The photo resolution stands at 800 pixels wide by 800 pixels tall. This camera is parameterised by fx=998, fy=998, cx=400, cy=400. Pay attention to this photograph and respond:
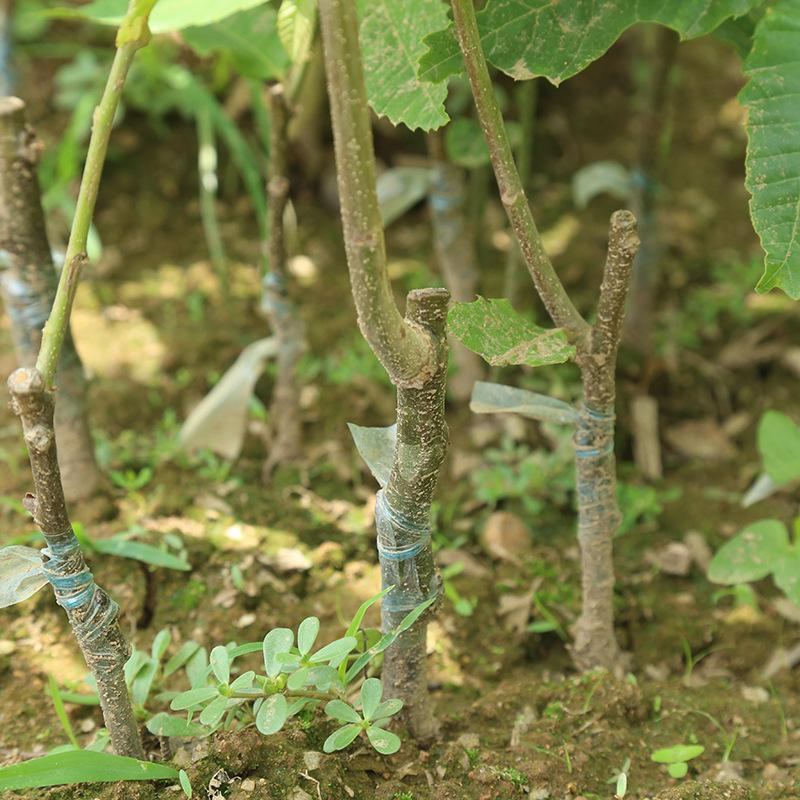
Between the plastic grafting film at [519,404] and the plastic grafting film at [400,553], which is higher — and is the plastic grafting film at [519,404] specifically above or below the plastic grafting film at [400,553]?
above

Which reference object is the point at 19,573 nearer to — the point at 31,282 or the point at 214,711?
the point at 214,711

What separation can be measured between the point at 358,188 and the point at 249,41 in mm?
769

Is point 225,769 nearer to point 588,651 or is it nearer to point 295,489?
point 588,651

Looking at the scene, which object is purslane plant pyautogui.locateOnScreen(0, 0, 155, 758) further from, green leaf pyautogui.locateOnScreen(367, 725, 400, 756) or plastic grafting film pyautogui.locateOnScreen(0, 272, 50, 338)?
plastic grafting film pyautogui.locateOnScreen(0, 272, 50, 338)

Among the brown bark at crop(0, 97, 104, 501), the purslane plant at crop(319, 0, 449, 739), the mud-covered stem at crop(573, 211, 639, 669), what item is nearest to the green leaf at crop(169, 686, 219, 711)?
A: the purslane plant at crop(319, 0, 449, 739)

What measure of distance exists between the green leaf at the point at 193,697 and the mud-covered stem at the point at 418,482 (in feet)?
0.72

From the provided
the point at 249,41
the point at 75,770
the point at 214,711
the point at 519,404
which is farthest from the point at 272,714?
the point at 249,41

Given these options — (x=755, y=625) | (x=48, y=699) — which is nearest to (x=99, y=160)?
(x=48, y=699)

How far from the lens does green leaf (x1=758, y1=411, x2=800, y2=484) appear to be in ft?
5.15

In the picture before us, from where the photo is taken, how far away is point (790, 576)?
1458mm

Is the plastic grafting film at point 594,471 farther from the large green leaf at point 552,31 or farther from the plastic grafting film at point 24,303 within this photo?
the plastic grafting film at point 24,303

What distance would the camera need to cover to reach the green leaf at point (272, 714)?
3.42ft

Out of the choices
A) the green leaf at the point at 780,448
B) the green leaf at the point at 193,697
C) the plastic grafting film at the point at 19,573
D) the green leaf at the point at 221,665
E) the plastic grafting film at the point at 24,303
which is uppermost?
the plastic grafting film at the point at 24,303

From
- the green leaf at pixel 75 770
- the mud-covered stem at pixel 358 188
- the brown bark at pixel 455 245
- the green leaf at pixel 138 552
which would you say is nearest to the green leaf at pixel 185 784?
the green leaf at pixel 75 770
